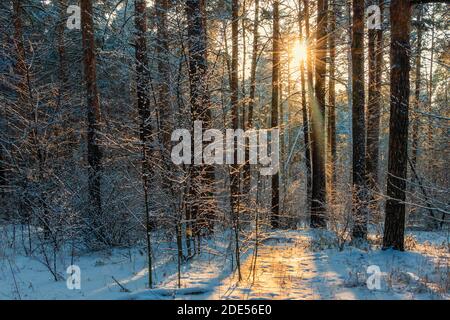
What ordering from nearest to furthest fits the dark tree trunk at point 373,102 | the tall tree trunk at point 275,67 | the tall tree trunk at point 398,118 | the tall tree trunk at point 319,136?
the tall tree trunk at point 398,118 < the tall tree trunk at point 319,136 < the dark tree trunk at point 373,102 < the tall tree trunk at point 275,67

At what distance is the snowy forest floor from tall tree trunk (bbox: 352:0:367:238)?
2.34 ft

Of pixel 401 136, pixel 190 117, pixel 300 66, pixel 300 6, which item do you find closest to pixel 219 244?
pixel 190 117

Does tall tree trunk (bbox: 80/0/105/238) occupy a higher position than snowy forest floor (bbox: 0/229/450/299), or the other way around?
tall tree trunk (bbox: 80/0/105/238)

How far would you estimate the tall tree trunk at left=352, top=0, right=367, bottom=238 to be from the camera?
30.9 ft

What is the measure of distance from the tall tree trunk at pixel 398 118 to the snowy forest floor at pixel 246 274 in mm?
553

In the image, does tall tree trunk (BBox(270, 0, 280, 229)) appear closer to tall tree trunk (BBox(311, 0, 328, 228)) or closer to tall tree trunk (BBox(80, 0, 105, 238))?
tall tree trunk (BBox(311, 0, 328, 228))

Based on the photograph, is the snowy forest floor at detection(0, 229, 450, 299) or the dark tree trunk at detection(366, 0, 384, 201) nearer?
the snowy forest floor at detection(0, 229, 450, 299)

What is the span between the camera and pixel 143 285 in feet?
20.2

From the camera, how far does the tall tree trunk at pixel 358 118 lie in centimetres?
941

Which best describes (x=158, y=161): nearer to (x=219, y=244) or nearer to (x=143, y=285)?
(x=143, y=285)

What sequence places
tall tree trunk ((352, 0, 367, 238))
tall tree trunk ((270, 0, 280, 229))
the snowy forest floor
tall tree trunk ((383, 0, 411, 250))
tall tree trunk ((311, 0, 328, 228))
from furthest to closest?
1. tall tree trunk ((270, 0, 280, 229))
2. tall tree trunk ((311, 0, 328, 228))
3. tall tree trunk ((352, 0, 367, 238))
4. tall tree trunk ((383, 0, 411, 250))
5. the snowy forest floor

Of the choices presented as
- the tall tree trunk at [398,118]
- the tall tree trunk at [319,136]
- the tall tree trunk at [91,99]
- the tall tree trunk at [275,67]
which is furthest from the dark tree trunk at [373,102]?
the tall tree trunk at [91,99]

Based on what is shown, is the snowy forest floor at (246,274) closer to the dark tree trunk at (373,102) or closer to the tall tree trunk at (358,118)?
the tall tree trunk at (358,118)

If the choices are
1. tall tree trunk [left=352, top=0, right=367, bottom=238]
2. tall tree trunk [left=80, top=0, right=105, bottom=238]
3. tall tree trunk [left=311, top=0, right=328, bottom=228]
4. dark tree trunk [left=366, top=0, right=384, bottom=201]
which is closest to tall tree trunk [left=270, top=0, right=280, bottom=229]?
tall tree trunk [left=311, top=0, right=328, bottom=228]
